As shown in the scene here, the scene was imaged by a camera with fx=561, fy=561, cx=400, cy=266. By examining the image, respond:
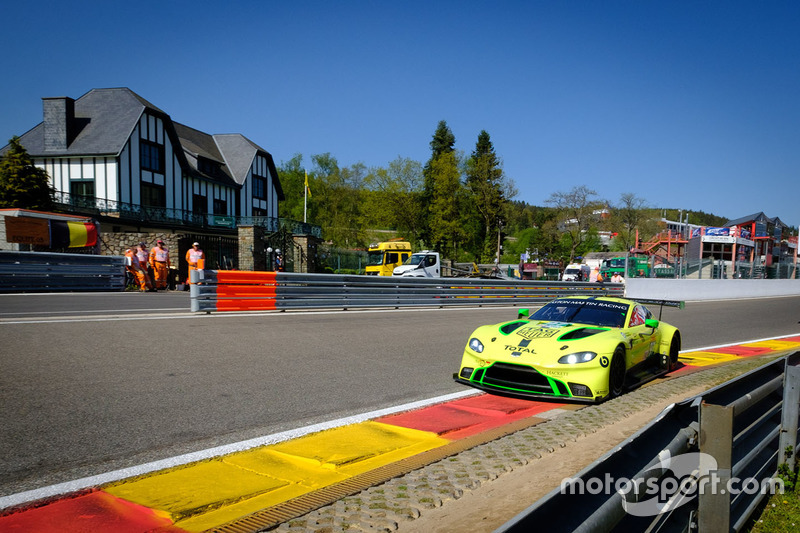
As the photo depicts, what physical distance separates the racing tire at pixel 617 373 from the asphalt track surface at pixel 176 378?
6.08ft

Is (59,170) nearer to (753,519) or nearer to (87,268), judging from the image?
(87,268)

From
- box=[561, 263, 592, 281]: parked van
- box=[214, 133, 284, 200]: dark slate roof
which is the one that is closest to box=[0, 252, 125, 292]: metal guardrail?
box=[214, 133, 284, 200]: dark slate roof

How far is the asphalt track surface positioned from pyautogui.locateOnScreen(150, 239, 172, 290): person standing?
7.85 metres

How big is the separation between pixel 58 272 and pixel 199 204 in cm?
2459

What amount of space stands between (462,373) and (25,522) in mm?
4658

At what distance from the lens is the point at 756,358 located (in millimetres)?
10086

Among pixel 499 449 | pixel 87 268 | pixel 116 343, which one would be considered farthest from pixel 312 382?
pixel 87 268

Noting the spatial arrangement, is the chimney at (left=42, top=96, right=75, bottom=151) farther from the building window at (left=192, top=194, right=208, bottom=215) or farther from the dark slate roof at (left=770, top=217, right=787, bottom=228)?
the dark slate roof at (left=770, top=217, right=787, bottom=228)

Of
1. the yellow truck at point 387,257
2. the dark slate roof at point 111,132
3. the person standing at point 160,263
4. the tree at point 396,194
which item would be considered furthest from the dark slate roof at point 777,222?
the person standing at point 160,263

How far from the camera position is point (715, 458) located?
2.50 m

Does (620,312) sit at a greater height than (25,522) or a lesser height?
greater

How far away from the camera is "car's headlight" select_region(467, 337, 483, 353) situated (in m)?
6.71

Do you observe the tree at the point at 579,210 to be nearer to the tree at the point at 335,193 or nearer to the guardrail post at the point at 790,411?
the tree at the point at 335,193

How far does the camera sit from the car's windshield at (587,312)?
286 inches
